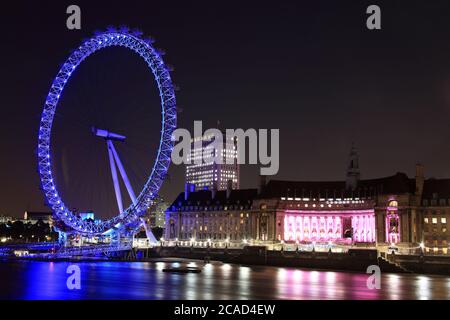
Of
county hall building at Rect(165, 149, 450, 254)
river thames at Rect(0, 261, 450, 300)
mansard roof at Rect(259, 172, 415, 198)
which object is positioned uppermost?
mansard roof at Rect(259, 172, 415, 198)

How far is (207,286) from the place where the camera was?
6425cm

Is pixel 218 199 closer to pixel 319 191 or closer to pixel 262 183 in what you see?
pixel 262 183

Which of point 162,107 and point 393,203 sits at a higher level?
point 162,107

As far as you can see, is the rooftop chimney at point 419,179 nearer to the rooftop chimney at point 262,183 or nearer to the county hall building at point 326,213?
the county hall building at point 326,213

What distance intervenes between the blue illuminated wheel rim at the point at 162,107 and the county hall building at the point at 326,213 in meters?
47.3

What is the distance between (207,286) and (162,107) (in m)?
28.4

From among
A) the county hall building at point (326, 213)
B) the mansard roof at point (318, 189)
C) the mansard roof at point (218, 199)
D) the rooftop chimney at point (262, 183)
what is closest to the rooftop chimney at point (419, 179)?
the county hall building at point (326, 213)

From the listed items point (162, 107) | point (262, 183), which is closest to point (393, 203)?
point (262, 183)

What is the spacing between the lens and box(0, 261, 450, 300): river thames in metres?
55.7

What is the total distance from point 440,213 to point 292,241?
33814 millimetres

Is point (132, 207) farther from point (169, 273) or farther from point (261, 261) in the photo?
point (261, 261)

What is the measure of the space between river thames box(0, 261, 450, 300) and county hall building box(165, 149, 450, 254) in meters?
37.7

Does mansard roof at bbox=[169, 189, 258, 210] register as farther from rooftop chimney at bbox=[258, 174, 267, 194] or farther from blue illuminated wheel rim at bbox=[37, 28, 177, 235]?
blue illuminated wheel rim at bbox=[37, 28, 177, 235]

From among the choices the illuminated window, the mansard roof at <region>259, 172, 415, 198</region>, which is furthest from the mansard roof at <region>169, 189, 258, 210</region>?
the illuminated window
